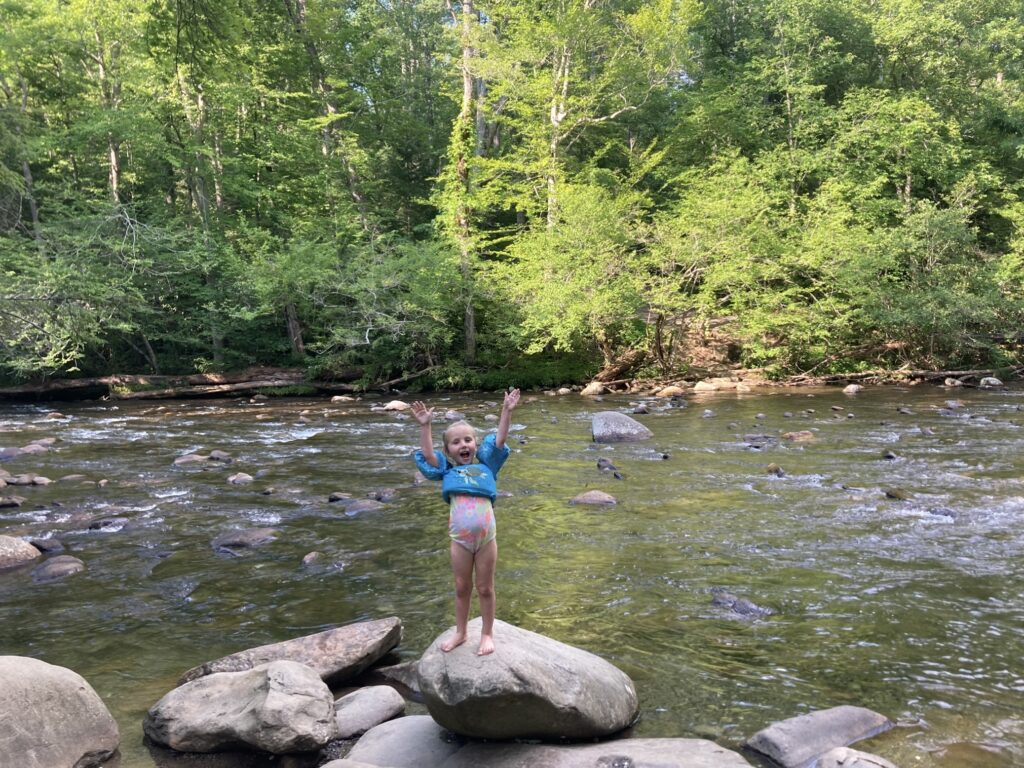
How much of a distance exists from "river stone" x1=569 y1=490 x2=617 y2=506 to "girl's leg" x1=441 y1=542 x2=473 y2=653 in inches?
193

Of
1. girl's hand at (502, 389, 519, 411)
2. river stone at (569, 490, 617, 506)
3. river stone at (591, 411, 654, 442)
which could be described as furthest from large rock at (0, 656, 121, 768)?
river stone at (591, 411, 654, 442)

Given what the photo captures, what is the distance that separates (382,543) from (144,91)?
2606cm

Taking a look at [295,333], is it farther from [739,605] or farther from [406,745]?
[406,745]

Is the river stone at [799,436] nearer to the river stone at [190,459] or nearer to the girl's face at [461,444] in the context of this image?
the girl's face at [461,444]

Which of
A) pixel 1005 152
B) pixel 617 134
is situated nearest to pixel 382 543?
pixel 617 134

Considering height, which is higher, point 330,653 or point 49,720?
→ point 49,720

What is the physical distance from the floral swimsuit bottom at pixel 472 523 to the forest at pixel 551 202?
54.8 feet

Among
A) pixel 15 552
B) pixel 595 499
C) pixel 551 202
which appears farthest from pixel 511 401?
pixel 551 202

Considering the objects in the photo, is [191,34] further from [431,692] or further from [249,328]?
[249,328]

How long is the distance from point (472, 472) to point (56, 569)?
4.96 metres

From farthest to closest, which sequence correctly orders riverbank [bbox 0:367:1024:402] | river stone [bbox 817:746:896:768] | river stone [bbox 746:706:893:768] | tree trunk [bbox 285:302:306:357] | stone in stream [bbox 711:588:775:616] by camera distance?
tree trunk [bbox 285:302:306:357]
riverbank [bbox 0:367:1024:402]
stone in stream [bbox 711:588:775:616]
river stone [bbox 746:706:893:768]
river stone [bbox 817:746:896:768]

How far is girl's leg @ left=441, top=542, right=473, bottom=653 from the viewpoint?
12.0 ft

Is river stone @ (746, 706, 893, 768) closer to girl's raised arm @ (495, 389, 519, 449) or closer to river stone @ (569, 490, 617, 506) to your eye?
girl's raised arm @ (495, 389, 519, 449)

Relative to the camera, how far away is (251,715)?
3.59 metres
